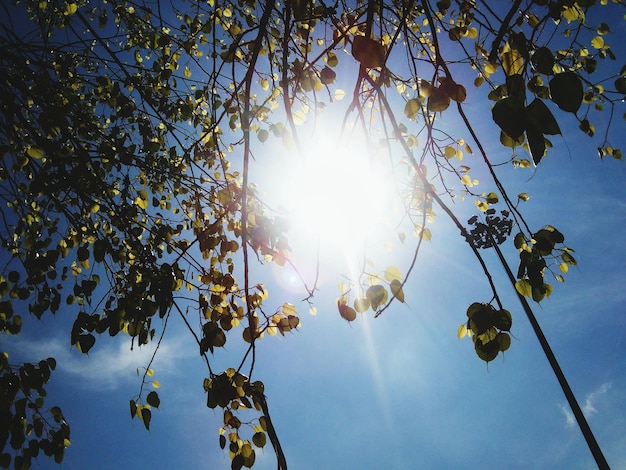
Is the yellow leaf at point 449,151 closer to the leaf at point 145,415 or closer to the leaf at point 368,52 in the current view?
the leaf at point 368,52

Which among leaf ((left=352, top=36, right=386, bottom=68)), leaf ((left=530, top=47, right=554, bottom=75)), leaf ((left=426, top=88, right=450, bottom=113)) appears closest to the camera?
leaf ((left=530, top=47, right=554, bottom=75))

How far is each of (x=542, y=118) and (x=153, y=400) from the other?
7.32ft

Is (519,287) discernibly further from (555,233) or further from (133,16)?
(133,16)

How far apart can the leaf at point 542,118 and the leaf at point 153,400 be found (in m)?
2.20

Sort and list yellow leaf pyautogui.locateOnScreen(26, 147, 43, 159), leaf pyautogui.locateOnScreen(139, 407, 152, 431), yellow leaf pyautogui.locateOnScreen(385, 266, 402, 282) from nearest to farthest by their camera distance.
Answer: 1. yellow leaf pyautogui.locateOnScreen(385, 266, 402, 282)
2. leaf pyautogui.locateOnScreen(139, 407, 152, 431)
3. yellow leaf pyautogui.locateOnScreen(26, 147, 43, 159)

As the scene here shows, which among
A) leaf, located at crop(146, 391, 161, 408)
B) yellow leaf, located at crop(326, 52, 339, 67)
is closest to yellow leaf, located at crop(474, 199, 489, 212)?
yellow leaf, located at crop(326, 52, 339, 67)

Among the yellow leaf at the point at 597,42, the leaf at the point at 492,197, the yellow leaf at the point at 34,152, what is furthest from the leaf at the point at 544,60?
the yellow leaf at the point at 34,152

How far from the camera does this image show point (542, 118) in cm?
74

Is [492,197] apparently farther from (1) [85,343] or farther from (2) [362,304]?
(1) [85,343]

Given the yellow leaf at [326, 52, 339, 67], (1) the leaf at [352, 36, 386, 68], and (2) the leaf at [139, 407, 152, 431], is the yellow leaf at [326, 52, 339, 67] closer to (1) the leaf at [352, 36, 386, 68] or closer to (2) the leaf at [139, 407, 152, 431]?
(1) the leaf at [352, 36, 386, 68]

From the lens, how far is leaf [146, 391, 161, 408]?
2.03 m

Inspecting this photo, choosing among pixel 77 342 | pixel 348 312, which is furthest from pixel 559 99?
pixel 77 342

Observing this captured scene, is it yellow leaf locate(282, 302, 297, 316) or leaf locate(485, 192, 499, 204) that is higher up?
leaf locate(485, 192, 499, 204)

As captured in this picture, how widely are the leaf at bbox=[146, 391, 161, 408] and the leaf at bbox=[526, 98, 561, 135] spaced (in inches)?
86.5
